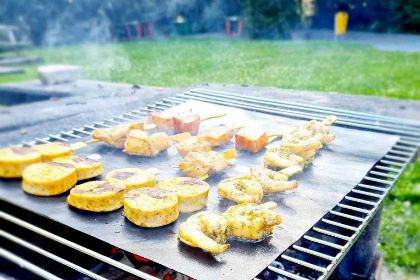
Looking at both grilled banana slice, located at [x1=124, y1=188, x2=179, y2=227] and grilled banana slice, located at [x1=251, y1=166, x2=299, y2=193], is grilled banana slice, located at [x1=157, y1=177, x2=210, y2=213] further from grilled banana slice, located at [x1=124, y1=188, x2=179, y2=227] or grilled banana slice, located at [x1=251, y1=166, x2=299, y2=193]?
grilled banana slice, located at [x1=251, y1=166, x2=299, y2=193]

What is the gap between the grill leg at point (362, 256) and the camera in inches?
130

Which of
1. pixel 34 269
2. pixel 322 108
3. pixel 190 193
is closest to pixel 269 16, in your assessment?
pixel 322 108

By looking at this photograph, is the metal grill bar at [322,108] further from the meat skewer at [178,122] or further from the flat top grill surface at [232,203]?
the meat skewer at [178,122]

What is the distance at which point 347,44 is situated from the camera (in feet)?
47.2

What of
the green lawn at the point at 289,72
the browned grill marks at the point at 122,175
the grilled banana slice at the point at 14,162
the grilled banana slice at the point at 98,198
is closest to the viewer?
the grilled banana slice at the point at 98,198

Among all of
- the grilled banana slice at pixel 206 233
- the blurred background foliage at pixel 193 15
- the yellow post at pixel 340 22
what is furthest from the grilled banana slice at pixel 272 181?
the yellow post at pixel 340 22

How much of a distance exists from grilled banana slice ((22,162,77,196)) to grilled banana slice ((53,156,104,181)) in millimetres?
55

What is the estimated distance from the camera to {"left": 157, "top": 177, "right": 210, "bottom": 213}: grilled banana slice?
7.68ft

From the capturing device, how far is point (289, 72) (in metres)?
7.43

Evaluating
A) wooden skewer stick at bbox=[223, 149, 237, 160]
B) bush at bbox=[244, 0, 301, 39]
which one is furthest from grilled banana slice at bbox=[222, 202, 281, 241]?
bush at bbox=[244, 0, 301, 39]

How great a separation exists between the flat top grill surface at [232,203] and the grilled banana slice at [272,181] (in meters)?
0.07

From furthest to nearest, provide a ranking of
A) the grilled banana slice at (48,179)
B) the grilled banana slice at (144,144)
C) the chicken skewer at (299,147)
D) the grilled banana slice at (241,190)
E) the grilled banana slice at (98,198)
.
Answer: the grilled banana slice at (144,144), the chicken skewer at (299,147), the grilled banana slice at (48,179), the grilled banana slice at (241,190), the grilled banana slice at (98,198)

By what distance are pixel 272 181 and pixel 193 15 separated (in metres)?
10.1

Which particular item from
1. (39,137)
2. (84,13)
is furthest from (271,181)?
(84,13)
